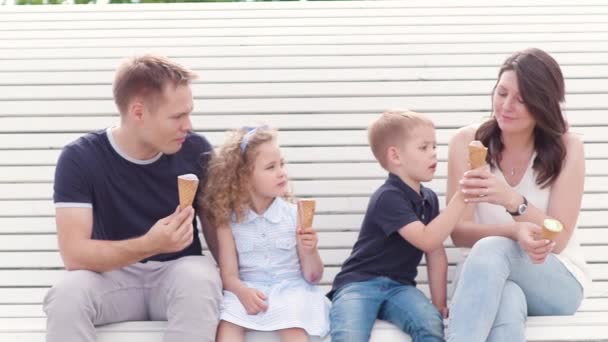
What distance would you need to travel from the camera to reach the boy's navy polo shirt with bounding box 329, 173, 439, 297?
4.85m

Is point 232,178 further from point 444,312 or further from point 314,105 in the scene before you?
point 314,105

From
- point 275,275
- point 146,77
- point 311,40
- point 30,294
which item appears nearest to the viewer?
point 146,77

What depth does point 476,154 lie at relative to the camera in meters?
4.55

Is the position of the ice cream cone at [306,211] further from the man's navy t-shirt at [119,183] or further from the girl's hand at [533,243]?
the girl's hand at [533,243]

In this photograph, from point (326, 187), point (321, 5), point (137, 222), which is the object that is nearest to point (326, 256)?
point (326, 187)

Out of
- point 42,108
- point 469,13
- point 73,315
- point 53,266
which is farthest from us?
point 469,13

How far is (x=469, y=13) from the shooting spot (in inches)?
269

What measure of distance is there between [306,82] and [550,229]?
75.8 inches

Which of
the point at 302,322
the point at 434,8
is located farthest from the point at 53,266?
the point at 434,8

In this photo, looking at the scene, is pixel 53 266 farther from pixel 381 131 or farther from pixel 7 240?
pixel 381 131

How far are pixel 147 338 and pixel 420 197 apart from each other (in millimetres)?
1174

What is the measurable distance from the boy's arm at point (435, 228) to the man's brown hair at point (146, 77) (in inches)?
39.8

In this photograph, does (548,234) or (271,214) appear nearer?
(548,234)

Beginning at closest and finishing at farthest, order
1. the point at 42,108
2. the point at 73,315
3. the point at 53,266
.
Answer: the point at 73,315, the point at 53,266, the point at 42,108
